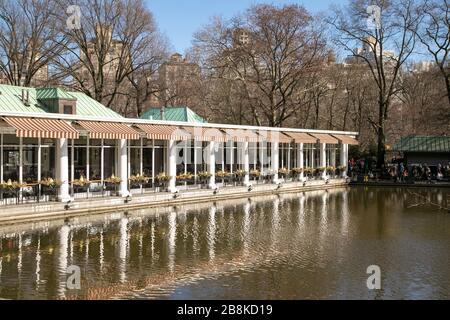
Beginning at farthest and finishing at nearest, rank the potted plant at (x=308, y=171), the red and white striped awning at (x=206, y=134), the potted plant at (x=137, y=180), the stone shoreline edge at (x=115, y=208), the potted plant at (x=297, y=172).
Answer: the potted plant at (x=308, y=171)
the potted plant at (x=297, y=172)
the red and white striped awning at (x=206, y=134)
the potted plant at (x=137, y=180)
the stone shoreline edge at (x=115, y=208)

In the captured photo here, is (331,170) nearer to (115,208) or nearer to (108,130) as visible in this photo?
(115,208)

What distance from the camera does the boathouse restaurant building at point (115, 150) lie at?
945 inches

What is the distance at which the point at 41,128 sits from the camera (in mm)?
23219

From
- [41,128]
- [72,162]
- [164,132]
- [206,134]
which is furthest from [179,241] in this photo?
[206,134]

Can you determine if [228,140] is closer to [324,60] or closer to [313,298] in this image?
[324,60]

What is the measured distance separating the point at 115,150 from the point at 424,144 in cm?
2709

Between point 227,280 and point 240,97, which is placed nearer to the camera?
point 227,280

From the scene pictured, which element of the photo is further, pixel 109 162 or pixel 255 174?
pixel 255 174

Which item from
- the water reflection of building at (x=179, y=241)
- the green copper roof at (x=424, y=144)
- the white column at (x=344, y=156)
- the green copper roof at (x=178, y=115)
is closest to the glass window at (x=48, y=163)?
the water reflection of building at (x=179, y=241)

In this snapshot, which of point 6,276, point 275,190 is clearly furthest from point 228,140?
point 6,276

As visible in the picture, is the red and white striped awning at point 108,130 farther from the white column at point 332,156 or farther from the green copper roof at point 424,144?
the green copper roof at point 424,144

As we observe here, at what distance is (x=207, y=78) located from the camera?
177 ft

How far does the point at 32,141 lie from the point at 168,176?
324 inches

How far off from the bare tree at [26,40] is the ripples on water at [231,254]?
22.9 meters
